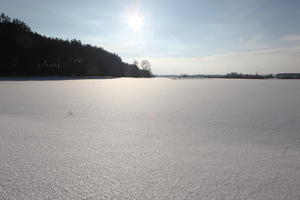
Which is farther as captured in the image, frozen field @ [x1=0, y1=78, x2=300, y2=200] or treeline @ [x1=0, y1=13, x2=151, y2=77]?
treeline @ [x1=0, y1=13, x2=151, y2=77]

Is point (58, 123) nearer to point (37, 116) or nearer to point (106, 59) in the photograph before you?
point (37, 116)

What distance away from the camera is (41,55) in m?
29.8

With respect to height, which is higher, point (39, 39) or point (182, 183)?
point (39, 39)

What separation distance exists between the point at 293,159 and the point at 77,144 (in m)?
2.06

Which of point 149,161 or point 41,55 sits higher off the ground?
point 41,55

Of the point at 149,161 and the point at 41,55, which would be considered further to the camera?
the point at 41,55

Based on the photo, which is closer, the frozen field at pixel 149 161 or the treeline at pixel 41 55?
the frozen field at pixel 149 161

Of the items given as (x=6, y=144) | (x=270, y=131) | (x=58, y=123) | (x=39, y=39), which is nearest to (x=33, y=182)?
(x=6, y=144)

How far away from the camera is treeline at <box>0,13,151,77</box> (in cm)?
2439

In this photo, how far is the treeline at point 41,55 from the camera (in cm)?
2439

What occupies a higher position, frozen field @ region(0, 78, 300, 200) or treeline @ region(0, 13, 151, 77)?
treeline @ region(0, 13, 151, 77)

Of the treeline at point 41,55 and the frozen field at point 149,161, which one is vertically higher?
the treeline at point 41,55

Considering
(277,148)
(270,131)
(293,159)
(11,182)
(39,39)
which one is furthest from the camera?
(39,39)

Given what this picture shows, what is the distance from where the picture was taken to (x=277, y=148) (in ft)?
5.33
